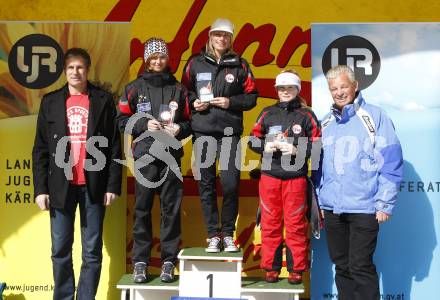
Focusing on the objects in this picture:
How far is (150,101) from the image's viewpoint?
399 centimetres

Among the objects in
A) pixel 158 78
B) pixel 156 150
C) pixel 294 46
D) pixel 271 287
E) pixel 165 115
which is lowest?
pixel 271 287

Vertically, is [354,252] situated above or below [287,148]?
below

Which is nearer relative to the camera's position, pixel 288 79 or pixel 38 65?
pixel 288 79

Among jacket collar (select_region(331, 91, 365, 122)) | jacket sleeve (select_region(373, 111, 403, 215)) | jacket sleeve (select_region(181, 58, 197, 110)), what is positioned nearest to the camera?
jacket sleeve (select_region(373, 111, 403, 215))

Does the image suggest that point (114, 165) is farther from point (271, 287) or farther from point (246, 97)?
point (271, 287)

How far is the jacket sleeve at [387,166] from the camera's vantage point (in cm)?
370

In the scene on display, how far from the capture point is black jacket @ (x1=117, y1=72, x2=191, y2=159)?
3977 millimetres

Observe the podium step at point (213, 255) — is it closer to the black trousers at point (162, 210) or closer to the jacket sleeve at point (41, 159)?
the black trousers at point (162, 210)

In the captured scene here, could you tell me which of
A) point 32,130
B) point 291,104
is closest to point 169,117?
point 291,104

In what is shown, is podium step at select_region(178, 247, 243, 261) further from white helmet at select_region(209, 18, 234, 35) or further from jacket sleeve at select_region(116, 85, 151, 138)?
white helmet at select_region(209, 18, 234, 35)

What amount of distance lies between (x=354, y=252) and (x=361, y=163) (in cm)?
52

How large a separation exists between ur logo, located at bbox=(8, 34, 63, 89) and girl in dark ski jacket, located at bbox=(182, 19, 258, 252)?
1.12m

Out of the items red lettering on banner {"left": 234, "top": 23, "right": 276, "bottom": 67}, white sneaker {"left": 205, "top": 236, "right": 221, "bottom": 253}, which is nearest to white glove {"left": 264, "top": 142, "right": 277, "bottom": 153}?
white sneaker {"left": 205, "top": 236, "right": 221, "bottom": 253}

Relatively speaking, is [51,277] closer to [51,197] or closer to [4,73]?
[51,197]
